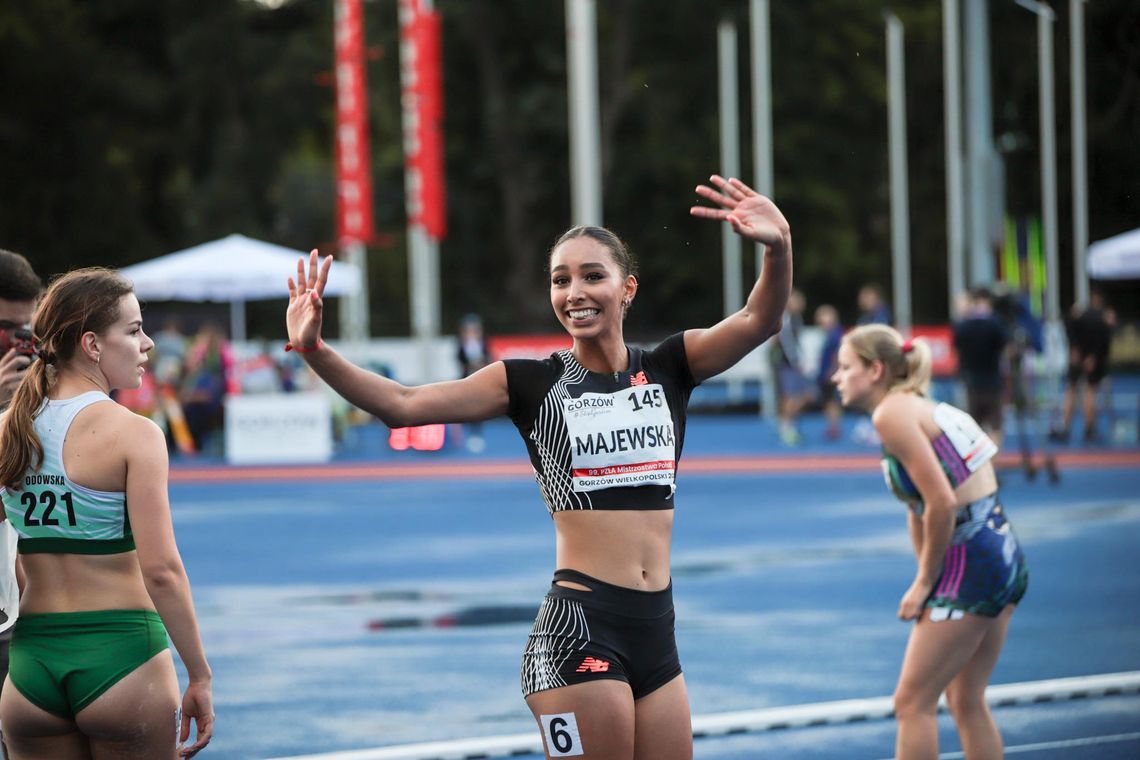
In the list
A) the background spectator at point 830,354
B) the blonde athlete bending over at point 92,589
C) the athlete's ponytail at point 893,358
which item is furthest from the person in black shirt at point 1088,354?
the blonde athlete bending over at point 92,589

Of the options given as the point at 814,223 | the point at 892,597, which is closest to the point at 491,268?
the point at 814,223

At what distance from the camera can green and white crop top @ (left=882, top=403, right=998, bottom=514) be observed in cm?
530

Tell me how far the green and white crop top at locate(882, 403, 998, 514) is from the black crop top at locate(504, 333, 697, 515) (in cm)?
157

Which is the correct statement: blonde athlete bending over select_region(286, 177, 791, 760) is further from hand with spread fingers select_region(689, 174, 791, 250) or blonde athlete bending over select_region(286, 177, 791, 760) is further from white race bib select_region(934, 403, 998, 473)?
white race bib select_region(934, 403, 998, 473)

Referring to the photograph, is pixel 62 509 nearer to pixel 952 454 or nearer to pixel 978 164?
pixel 952 454

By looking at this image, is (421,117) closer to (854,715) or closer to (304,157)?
(854,715)

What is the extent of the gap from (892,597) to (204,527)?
7482 mm

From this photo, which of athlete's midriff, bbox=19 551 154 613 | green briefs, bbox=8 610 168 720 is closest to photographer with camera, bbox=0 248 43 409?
athlete's midriff, bbox=19 551 154 613

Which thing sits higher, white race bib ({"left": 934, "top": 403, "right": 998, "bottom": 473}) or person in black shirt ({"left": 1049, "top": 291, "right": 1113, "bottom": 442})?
white race bib ({"left": 934, "top": 403, "right": 998, "bottom": 473})

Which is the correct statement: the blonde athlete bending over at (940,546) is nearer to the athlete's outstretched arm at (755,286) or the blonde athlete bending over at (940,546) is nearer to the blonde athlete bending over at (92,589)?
the athlete's outstretched arm at (755,286)

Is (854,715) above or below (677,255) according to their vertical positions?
below

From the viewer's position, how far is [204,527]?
48.6 feet

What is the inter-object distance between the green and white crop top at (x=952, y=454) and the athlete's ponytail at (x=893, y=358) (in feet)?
0.45

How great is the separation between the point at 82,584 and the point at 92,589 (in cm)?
3
